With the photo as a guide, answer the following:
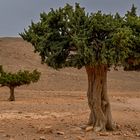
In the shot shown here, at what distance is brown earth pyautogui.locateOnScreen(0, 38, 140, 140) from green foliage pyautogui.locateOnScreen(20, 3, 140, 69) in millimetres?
2439

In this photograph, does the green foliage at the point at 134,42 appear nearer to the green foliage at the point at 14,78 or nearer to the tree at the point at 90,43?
the tree at the point at 90,43

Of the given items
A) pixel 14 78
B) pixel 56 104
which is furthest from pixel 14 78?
pixel 56 104

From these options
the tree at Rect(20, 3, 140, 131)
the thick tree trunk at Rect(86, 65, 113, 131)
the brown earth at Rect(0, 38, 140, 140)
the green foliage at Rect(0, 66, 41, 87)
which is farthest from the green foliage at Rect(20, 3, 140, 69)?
the green foliage at Rect(0, 66, 41, 87)

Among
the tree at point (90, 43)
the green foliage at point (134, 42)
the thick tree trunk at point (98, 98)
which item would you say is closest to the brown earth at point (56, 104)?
the thick tree trunk at point (98, 98)

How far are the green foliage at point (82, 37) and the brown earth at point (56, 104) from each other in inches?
96.0

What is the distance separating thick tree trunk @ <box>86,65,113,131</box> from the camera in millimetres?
18531

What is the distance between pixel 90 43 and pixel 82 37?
1.31ft

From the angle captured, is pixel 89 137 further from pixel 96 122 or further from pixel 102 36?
pixel 102 36

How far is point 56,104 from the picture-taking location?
3609 centimetres

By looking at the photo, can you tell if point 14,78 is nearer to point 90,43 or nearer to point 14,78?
point 14,78

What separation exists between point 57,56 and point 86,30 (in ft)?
4.56

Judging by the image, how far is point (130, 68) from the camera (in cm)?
1938

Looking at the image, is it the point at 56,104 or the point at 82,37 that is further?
the point at 56,104

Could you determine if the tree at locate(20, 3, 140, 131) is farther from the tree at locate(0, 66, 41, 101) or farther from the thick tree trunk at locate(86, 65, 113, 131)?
the tree at locate(0, 66, 41, 101)
